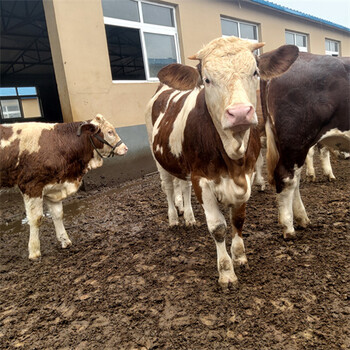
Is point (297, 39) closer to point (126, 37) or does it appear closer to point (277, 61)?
point (126, 37)

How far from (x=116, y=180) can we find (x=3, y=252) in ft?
10.5

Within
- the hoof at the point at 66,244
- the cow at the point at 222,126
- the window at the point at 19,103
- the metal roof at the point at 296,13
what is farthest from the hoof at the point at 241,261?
the window at the point at 19,103

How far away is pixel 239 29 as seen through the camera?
9.27 meters

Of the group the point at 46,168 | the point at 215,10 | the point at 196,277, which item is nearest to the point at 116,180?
the point at 46,168

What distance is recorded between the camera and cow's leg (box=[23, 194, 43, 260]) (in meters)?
2.97

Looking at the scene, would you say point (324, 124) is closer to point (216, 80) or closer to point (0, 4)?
point (216, 80)

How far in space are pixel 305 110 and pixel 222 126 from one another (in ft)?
4.21

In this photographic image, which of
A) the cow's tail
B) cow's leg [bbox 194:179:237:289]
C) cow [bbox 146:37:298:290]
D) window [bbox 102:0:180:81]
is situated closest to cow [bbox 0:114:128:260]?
cow [bbox 146:37:298:290]

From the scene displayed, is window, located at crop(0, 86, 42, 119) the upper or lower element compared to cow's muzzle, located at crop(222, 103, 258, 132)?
upper

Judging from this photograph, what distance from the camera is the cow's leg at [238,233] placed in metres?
2.24

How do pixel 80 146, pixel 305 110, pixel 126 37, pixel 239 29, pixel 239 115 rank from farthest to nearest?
pixel 239 29
pixel 126 37
pixel 80 146
pixel 305 110
pixel 239 115

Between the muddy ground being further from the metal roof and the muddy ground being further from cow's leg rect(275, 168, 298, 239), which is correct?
the metal roof

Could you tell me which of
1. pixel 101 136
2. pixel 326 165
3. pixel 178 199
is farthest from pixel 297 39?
pixel 101 136

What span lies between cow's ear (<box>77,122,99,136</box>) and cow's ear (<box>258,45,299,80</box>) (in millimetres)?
2135
